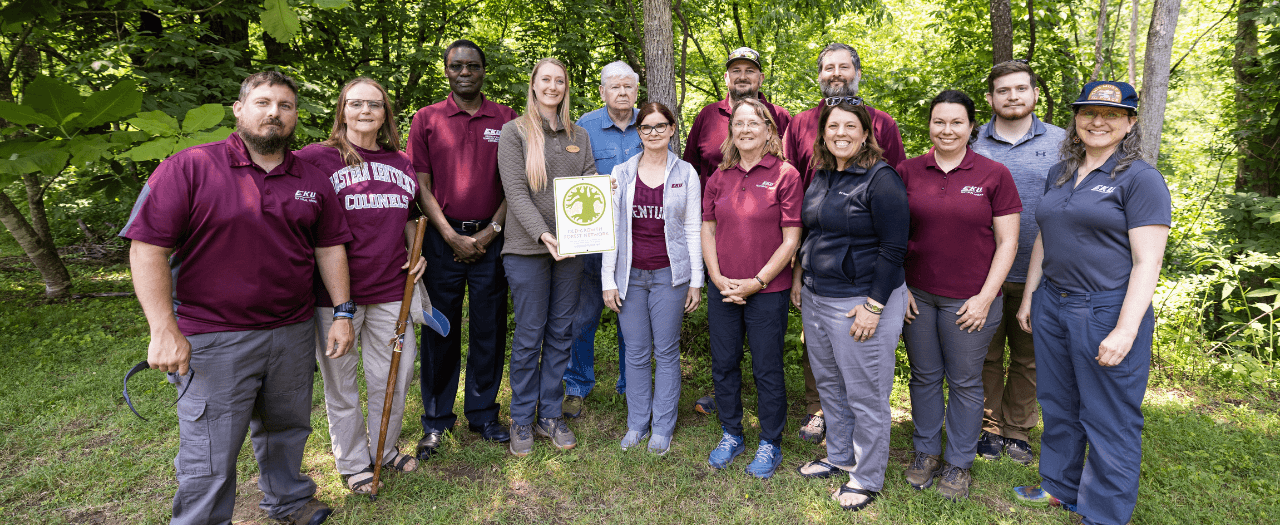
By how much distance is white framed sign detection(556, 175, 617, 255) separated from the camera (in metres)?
3.71

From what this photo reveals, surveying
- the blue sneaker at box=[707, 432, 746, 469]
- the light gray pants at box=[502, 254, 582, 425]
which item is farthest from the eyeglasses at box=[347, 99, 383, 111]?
the blue sneaker at box=[707, 432, 746, 469]

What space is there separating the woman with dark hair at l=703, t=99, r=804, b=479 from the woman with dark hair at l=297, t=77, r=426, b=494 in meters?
1.81

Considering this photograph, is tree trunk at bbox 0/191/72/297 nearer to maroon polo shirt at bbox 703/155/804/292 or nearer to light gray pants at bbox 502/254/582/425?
light gray pants at bbox 502/254/582/425

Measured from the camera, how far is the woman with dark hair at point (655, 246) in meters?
3.79

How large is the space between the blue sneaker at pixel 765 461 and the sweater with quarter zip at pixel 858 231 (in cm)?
113

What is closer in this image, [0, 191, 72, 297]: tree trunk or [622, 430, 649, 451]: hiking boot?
[622, 430, 649, 451]: hiking boot

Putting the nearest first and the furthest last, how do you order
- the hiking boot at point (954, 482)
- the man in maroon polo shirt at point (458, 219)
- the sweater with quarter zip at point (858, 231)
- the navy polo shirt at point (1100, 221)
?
the navy polo shirt at point (1100, 221) < the sweater with quarter zip at point (858, 231) < the hiking boot at point (954, 482) < the man in maroon polo shirt at point (458, 219)

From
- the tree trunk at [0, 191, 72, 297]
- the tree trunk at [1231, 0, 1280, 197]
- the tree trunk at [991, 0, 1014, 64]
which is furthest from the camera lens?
the tree trunk at [0, 191, 72, 297]

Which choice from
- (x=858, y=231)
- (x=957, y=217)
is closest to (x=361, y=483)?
(x=858, y=231)

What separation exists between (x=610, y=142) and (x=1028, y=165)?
103 inches

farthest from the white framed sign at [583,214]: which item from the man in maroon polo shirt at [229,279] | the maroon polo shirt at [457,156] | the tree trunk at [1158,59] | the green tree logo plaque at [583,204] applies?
the tree trunk at [1158,59]

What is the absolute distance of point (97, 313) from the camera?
24.3 ft

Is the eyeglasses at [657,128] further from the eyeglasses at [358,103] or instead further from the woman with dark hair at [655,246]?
the eyeglasses at [358,103]

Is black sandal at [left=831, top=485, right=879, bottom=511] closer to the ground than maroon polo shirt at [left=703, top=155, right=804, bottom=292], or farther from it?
closer to the ground
